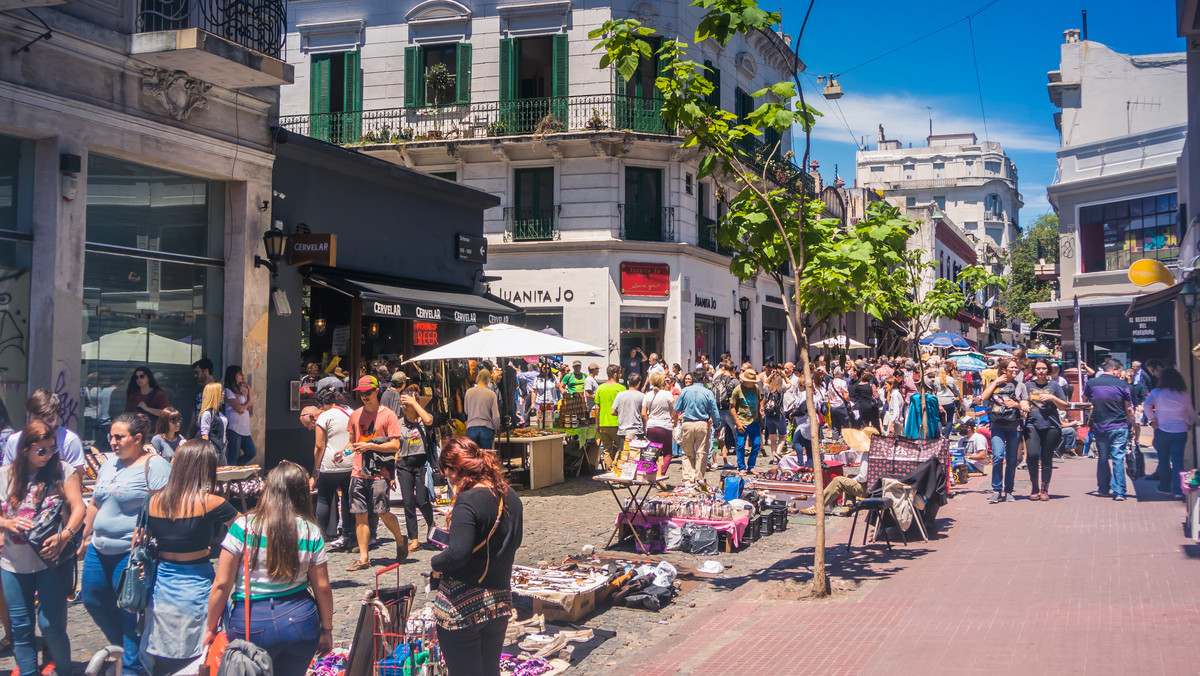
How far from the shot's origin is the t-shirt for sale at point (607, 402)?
601 inches

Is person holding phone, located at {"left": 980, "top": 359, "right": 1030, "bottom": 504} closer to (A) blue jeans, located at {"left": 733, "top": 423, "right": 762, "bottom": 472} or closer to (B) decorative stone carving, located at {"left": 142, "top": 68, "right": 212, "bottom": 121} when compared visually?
(A) blue jeans, located at {"left": 733, "top": 423, "right": 762, "bottom": 472}

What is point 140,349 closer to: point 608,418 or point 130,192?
point 130,192

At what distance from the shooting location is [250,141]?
39.9ft

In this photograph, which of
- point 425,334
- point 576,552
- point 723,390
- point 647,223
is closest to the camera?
point 576,552

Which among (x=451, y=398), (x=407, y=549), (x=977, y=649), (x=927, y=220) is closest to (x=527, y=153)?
(x=451, y=398)

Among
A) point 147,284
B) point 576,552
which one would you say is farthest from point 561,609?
point 147,284

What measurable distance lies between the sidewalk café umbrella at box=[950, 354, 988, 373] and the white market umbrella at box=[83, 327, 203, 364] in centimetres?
2218

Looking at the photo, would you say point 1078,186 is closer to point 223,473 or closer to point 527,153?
point 527,153

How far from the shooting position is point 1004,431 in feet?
39.9

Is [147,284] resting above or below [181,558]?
above

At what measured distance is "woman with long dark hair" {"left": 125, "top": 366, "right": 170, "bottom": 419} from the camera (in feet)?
32.4

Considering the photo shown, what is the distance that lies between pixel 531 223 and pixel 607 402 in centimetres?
1135

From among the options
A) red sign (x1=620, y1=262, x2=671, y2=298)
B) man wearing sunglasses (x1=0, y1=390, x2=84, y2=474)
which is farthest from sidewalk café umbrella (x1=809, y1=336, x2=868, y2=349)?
man wearing sunglasses (x1=0, y1=390, x2=84, y2=474)

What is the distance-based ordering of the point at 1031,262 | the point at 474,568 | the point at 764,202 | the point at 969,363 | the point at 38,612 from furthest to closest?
1. the point at 1031,262
2. the point at 969,363
3. the point at 764,202
4. the point at 38,612
5. the point at 474,568
